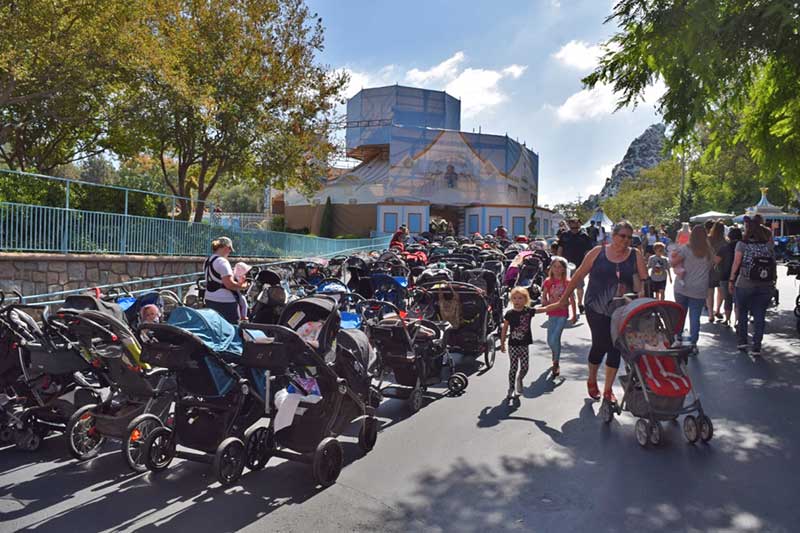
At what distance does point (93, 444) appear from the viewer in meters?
5.29

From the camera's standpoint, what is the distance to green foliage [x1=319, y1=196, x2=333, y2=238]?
167ft

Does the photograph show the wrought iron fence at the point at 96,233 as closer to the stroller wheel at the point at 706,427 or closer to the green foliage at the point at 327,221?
the stroller wheel at the point at 706,427

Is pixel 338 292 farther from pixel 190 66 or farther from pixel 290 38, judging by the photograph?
pixel 290 38

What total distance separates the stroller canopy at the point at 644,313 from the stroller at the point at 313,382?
227 centimetres

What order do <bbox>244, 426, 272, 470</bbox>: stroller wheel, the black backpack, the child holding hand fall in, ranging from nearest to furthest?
<bbox>244, 426, 272, 470</bbox>: stroller wheel
the child holding hand
the black backpack

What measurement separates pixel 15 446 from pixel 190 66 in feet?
46.5

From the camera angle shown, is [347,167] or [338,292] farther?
[347,167]

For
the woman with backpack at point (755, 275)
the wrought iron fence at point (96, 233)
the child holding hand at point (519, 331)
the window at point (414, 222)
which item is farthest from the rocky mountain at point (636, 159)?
the child holding hand at point (519, 331)

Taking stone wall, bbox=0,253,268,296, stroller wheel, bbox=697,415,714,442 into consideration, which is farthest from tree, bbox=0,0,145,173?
stroller wheel, bbox=697,415,714,442

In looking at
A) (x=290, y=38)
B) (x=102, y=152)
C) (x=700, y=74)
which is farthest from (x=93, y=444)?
(x=102, y=152)

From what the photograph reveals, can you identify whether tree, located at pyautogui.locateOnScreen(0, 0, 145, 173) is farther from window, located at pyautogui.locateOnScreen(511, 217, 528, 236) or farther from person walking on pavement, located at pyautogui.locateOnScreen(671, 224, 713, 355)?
window, located at pyautogui.locateOnScreen(511, 217, 528, 236)

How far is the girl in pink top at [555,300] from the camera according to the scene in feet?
26.5

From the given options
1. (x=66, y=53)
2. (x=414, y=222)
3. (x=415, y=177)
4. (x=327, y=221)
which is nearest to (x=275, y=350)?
(x=66, y=53)

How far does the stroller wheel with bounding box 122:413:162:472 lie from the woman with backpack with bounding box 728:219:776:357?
7.78 metres
